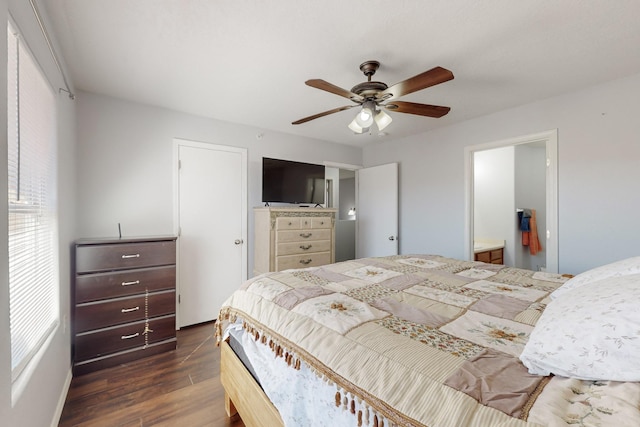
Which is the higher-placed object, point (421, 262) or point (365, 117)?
point (365, 117)

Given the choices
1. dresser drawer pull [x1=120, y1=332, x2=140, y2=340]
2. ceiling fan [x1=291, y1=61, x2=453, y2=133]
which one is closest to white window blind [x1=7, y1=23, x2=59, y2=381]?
dresser drawer pull [x1=120, y1=332, x2=140, y2=340]

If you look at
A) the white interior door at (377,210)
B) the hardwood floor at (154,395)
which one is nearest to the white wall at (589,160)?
the white interior door at (377,210)

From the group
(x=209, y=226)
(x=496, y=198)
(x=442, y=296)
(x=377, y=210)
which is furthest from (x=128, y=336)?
(x=496, y=198)

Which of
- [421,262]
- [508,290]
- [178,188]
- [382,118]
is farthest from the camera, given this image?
[178,188]

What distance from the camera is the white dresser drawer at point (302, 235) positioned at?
10.4ft

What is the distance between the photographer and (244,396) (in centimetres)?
143

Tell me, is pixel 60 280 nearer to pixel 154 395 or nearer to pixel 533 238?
pixel 154 395

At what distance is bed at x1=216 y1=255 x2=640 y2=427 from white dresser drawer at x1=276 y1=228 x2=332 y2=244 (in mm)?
1525

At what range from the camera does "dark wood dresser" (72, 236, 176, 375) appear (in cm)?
218

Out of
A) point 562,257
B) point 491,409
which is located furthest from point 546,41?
point 491,409

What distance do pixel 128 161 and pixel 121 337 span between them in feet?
5.38

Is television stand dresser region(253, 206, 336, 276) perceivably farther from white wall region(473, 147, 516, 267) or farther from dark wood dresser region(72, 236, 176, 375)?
white wall region(473, 147, 516, 267)

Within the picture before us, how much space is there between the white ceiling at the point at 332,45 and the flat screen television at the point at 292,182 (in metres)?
0.90

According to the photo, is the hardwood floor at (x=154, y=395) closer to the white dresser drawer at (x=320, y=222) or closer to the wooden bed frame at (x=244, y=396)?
the wooden bed frame at (x=244, y=396)
